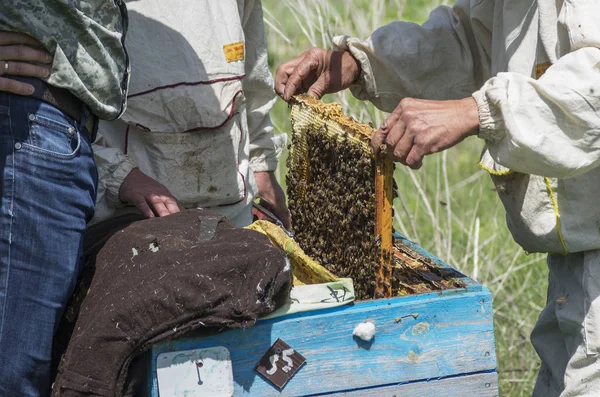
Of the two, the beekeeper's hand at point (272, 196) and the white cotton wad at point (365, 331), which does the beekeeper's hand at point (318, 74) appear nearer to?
the beekeeper's hand at point (272, 196)

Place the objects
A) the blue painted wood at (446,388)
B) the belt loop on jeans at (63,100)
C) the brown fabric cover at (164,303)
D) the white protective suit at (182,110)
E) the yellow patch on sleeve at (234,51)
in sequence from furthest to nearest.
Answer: the yellow patch on sleeve at (234,51) < the white protective suit at (182,110) < the blue painted wood at (446,388) < the belt loop on jeans at (63,100) < the brown fabric cover at (164,303)

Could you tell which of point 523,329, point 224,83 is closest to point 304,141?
point 224,83

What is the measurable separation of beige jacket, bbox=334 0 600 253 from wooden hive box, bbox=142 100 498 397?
426 mm

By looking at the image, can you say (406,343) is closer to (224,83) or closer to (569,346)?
(569,346)

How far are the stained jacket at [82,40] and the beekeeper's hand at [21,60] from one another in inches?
Result: 1.1

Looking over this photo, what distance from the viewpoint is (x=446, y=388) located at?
104 inches

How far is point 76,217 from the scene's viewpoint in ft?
8.37

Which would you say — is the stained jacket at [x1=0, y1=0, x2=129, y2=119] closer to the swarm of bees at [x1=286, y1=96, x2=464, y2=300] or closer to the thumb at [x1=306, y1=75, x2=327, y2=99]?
the swarm of bees at [x1=286, y1=96, x2=464, y2=300]

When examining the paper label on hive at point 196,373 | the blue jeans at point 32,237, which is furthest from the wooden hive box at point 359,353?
the blue jeans at point 32,237

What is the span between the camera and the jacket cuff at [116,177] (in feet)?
10.3

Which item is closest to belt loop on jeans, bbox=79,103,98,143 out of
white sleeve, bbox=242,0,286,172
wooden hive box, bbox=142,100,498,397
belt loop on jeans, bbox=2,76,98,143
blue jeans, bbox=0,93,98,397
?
belt loop on jeans, bbox=2,76,98,143

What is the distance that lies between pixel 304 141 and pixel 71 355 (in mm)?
1458

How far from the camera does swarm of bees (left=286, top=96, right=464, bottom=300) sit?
9.33ft

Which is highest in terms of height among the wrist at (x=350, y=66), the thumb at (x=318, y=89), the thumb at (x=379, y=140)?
the wrist at (x=350, y=66)
